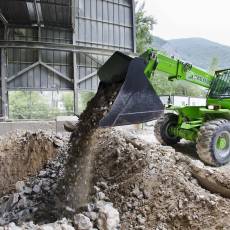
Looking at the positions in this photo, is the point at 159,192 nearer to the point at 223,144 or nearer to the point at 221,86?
the point at 223,144

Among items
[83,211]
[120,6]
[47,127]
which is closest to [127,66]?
[83,211]

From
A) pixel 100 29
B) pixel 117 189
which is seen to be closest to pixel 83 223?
pixel 117 189

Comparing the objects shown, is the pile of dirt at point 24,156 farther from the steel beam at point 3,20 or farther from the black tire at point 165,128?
the steel beam at point 3,20

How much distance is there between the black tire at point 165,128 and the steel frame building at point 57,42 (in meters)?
8.27

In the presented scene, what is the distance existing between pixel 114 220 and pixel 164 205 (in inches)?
23.0

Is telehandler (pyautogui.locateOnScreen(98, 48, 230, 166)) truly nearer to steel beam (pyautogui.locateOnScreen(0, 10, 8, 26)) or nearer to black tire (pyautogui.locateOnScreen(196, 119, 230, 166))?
black tire (pyautogui.locateOnScreen(196, 119, 230, 166))

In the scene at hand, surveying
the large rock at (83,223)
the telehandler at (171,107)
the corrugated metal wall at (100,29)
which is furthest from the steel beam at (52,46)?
the large rock at (83,223)

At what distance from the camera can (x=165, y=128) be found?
23.1 feet

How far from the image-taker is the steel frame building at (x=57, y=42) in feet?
45.2

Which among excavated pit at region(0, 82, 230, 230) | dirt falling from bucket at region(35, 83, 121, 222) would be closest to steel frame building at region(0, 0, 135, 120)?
excavated pit at region(0, 82, 230, 230)

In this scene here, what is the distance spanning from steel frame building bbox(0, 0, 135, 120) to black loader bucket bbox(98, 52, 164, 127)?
34.0ft

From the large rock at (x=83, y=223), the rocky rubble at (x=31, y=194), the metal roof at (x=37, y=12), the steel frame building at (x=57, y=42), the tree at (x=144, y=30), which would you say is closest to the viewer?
the large rock at (x=83, y=223)

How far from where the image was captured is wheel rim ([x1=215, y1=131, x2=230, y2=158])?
5.82m

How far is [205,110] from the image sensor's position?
20.1 feet
